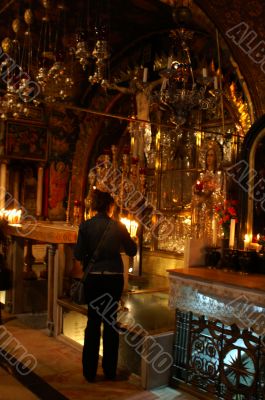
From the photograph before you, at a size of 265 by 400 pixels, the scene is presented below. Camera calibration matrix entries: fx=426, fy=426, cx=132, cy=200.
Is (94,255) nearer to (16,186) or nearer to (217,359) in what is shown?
(217,359)

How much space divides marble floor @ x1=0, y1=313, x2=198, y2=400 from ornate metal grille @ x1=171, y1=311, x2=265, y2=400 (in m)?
0.23

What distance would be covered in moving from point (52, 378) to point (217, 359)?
1.58 meters

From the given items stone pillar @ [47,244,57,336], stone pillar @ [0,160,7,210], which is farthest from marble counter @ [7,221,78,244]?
stone pillar @ [0,160,7,210]

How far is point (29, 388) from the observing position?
3.97m

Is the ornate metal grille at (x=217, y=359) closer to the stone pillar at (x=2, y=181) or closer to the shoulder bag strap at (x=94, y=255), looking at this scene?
the shoulder bag strap at (x=94, y=255)

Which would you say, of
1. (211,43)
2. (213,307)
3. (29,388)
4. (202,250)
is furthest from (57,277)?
(211,43)

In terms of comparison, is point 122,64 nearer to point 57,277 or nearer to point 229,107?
point 229,107

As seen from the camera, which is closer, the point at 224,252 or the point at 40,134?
the point at 224,252

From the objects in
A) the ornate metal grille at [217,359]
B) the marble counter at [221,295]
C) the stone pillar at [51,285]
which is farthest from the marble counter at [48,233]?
the ornate metal grille at [217,359]

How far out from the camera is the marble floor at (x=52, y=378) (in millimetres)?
3770

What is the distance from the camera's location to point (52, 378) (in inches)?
160

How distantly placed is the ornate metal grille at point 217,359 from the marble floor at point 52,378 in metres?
0.23

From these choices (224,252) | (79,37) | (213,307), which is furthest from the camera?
(79,37)

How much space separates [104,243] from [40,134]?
697 cm
